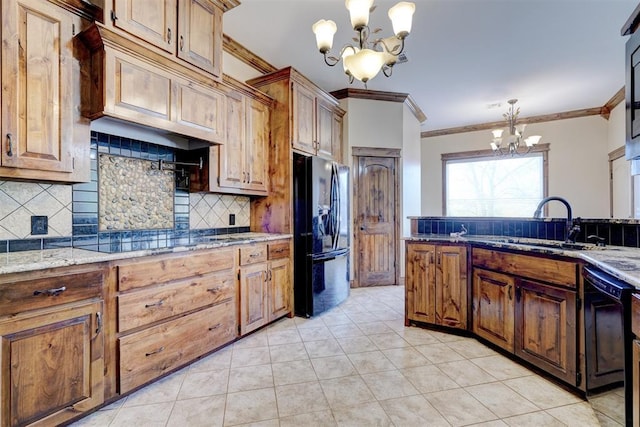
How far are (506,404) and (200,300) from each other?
2110 millimetres

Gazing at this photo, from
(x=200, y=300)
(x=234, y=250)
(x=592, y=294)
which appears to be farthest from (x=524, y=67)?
(x=200, y=300)

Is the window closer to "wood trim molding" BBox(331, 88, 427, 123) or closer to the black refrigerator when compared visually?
"wood trim molding" BBox(331, 88, 427, 123)

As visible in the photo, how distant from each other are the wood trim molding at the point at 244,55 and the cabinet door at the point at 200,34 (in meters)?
0.66

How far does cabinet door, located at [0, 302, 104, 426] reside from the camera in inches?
52.4

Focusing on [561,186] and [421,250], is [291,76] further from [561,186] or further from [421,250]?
[561,186]

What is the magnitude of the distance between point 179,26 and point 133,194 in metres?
1.32

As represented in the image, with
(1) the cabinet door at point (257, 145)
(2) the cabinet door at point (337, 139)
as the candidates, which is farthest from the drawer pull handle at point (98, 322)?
(2) the cabinet door at point (337, 139)

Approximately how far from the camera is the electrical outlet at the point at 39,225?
5.99ft

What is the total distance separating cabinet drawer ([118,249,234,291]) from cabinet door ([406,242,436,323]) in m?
1.71

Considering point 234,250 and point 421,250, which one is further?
point 421,250

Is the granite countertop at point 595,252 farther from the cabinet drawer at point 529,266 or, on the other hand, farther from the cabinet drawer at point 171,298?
the cabinet drawer at point 171,298

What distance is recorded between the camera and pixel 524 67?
3.86 metres

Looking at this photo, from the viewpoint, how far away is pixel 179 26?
2164mm

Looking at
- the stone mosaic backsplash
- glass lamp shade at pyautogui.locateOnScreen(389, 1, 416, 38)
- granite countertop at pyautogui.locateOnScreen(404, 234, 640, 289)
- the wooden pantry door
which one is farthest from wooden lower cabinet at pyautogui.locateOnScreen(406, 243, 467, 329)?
the stone mosaic backsplash
